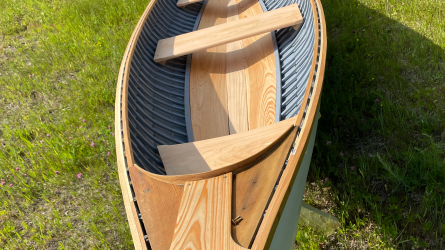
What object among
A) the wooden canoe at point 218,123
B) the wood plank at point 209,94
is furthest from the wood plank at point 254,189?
the wood plank at point 209,94

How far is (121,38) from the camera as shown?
15.5ft

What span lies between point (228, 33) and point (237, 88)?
1.76 ft

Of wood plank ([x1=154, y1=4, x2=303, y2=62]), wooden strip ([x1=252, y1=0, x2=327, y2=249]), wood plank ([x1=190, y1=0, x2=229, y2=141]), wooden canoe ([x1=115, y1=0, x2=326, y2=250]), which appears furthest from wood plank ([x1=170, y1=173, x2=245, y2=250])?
wood plank ([x1=154, y1=4, x2=303, y2=62])

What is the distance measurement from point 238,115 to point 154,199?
1.26m

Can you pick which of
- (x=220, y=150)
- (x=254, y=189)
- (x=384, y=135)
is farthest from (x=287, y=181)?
(x=384, y=135)

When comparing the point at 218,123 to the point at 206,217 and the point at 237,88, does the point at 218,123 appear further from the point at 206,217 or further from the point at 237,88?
the point at 206,217

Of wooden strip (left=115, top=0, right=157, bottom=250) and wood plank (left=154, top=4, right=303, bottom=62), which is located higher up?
wood plank (left=154, top=4, right=303, bottom=62)

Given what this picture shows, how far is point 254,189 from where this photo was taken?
4.74 feet

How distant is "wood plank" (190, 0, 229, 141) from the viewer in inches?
97.5

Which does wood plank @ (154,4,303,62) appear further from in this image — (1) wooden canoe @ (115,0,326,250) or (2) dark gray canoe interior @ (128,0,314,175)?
(2) dark gray canoe interior @ (128,0,314,175)

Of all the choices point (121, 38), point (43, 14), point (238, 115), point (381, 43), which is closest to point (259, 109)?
point (238, 115)

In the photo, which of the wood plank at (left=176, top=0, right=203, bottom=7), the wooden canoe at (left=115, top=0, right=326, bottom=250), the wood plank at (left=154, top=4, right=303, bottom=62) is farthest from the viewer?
the wood plank at (left=176, top=0, right=203, bottom=7)

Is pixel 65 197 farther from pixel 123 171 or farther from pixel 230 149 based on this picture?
pixel 230 149

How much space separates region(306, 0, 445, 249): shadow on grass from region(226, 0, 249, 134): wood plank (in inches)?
29.0
